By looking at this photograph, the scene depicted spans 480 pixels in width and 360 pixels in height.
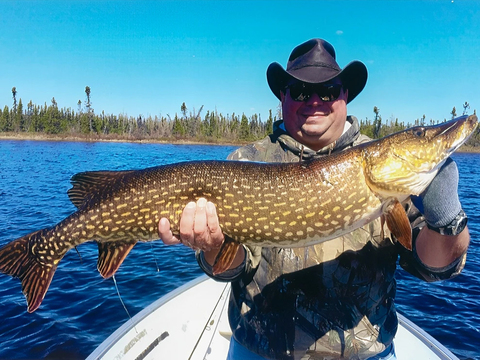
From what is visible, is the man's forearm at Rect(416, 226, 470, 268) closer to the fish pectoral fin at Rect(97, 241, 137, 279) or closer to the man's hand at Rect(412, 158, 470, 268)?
the man's hand at Rect(412, 158, 470, 268)

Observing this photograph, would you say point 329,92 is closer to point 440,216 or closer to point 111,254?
point 440,216

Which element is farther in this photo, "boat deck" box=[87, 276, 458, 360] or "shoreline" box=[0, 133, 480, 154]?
"shoreline" box=[0, 133, 480, 154]

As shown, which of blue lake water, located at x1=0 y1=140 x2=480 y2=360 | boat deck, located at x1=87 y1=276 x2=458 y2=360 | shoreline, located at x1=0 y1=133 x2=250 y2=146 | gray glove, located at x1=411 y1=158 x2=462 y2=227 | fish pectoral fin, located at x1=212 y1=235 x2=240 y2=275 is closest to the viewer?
gray glove, located at x1=411 y1=158 x2=462 y2=227

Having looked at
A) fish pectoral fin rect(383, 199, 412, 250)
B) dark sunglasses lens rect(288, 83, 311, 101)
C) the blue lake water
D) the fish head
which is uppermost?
dark sunglasses lens rect(288, 83, 311, 101)

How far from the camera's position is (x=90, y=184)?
2.62 m

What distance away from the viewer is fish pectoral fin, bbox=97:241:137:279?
248 cm

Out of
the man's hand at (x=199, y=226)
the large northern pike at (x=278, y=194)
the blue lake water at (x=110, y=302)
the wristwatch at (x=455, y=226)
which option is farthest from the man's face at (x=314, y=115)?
the blue lake water at (x=110, y=302)

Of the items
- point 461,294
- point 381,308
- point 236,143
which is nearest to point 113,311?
point 381,308

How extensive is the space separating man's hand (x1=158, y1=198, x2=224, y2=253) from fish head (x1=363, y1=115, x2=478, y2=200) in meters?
1.03

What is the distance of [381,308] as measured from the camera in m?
2.33

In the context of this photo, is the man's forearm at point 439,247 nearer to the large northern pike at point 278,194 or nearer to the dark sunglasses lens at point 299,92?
the large northern pike at point 278,194

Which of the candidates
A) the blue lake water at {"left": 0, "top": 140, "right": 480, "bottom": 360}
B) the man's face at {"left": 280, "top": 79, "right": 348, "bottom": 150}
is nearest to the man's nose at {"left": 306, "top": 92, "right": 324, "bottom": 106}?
the man's face at {"left": 280, "top": 79, "right": 348, "bottom": 150}

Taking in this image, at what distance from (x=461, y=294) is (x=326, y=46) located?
23.2ft

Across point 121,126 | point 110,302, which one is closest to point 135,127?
point 121,126
